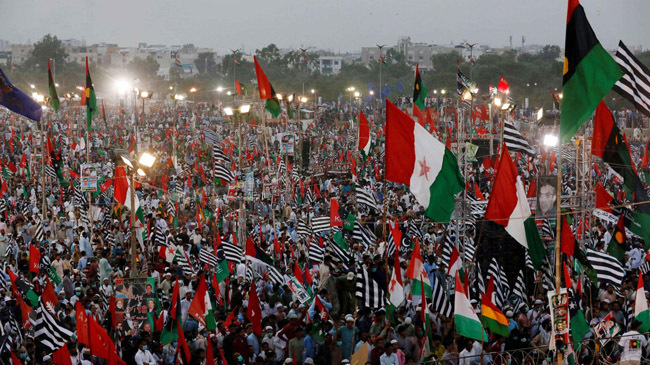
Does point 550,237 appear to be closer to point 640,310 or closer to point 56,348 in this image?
point 640,310

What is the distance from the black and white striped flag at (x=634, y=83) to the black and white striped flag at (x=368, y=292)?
15.8ft

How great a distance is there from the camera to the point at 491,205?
11.5m

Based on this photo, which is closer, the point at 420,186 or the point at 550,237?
the point at 420,186

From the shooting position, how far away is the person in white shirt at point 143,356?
12008 millimetres

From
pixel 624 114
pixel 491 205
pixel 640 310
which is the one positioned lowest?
pixel 624 114

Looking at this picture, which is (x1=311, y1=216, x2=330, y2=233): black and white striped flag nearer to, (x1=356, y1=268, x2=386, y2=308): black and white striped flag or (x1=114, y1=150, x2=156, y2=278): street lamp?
(x1=114, y1=150, x2=156, y2=278): street lamp

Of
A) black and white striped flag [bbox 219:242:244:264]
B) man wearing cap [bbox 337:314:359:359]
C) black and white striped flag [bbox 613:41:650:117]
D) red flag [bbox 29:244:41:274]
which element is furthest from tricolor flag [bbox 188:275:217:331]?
black and white striped flag [bbox 613:41:650:117]

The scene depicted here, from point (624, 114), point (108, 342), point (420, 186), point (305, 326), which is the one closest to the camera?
point (108, 342)

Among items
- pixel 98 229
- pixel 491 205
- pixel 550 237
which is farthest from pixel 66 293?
pixel 550 237

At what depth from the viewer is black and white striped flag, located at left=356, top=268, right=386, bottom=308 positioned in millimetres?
13297

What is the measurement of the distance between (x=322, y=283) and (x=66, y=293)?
4857mm

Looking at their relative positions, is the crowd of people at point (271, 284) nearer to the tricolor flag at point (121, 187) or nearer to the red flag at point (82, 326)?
the red flag at point (82, 326)

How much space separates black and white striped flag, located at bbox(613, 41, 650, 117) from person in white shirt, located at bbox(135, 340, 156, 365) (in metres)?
7.30

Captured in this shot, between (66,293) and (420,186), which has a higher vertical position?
Answer: (420,186)
